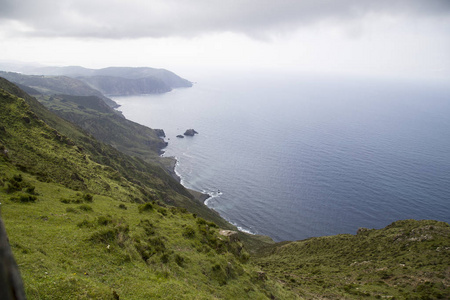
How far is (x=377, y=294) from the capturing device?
36312mm

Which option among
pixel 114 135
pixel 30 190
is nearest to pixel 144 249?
pixel 30 190

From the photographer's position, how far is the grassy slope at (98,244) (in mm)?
15648

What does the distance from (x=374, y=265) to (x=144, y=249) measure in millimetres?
43288

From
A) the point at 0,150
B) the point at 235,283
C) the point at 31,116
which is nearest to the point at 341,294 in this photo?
the point at 235,283

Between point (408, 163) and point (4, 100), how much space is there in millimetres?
193927

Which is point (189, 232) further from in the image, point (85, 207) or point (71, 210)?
point (71, 210)

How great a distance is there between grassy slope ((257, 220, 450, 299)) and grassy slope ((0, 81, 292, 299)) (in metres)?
11.8

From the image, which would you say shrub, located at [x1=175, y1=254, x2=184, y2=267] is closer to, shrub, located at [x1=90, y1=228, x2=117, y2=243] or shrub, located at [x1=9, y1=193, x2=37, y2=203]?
shrub, located at [x1=90, y1=228, x2=117, y2=243]

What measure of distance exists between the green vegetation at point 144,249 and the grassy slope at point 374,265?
0.61 ft

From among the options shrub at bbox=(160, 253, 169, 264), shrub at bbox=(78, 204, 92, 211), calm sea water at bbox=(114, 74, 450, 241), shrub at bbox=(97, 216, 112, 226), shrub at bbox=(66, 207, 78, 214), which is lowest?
calm sea water at bbox=(114, 74, 450, 241)

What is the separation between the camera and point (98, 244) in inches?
789

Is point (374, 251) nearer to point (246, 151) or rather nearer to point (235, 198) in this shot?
point (235, 198)

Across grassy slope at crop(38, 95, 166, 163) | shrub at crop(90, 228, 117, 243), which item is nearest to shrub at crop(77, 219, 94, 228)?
shrub at crop(90, 228, 117, 243)

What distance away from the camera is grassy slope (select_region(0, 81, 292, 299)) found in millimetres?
15648
